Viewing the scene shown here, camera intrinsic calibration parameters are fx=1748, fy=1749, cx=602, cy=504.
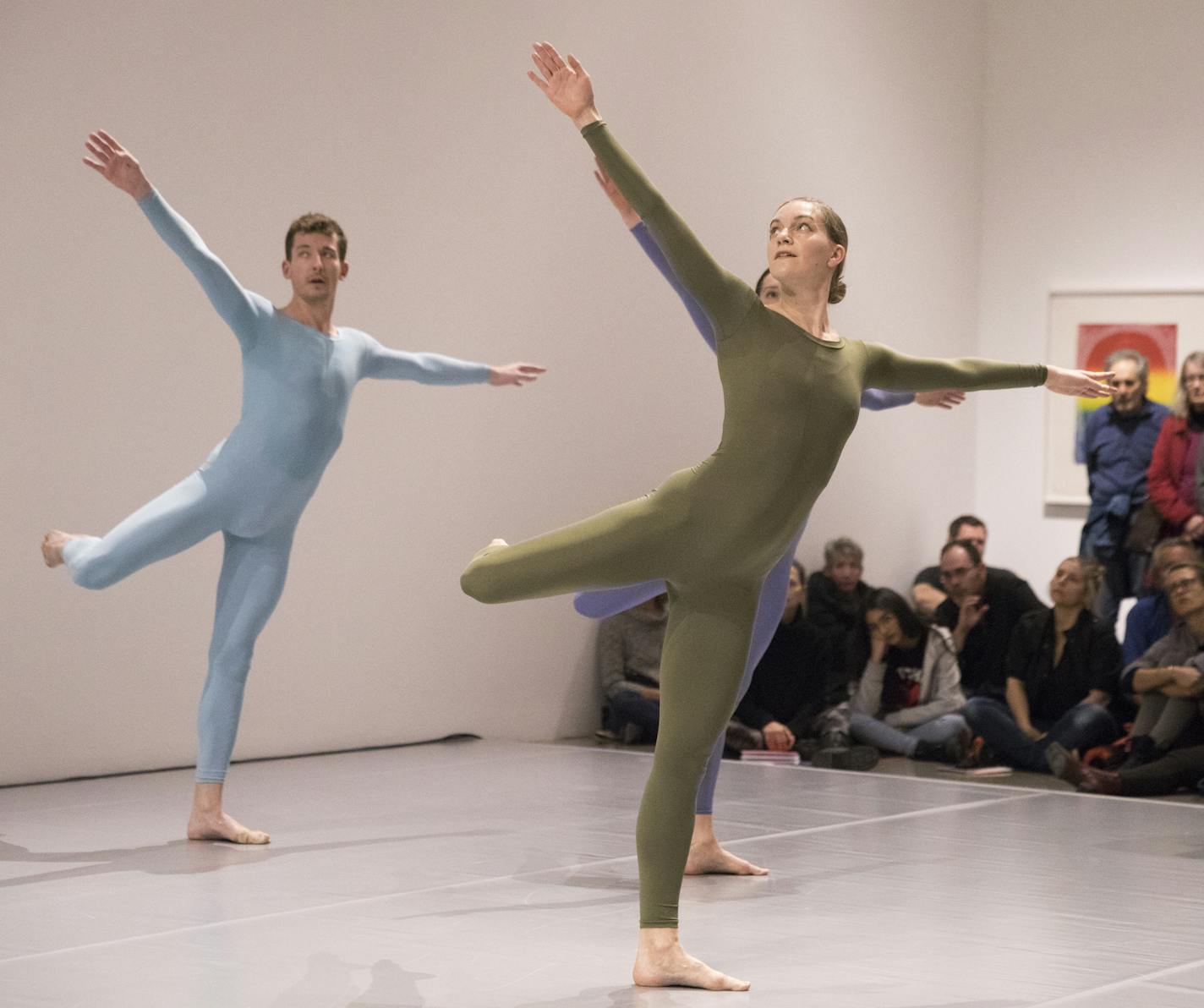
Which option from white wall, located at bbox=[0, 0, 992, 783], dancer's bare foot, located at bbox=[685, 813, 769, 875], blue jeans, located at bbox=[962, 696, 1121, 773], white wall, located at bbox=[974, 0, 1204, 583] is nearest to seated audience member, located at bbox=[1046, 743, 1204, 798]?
blue jeans, located at bbox=[962, 696, 1121, 773]

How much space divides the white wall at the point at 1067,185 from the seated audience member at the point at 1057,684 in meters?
2.95

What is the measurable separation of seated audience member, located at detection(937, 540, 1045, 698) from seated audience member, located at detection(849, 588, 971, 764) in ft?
1.05

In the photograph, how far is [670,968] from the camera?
11.1 feet

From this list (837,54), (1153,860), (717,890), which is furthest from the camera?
(837,54)

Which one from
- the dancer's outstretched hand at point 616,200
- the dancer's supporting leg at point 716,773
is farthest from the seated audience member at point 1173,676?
the dancer's outstretched hand at point 616,200

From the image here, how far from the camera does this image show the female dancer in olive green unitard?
334 cm

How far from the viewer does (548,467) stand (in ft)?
26.0

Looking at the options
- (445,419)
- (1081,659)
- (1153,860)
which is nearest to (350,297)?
(445,419)

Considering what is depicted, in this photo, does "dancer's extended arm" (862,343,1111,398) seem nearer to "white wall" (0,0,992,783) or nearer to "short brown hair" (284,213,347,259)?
"short brown hair" (284,213,347,259)

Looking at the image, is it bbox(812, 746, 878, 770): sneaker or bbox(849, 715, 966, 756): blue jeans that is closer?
bbox(812, 746, 878, 770): sneaker

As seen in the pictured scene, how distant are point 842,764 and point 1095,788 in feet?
3.31

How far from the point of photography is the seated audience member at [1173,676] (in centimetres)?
649

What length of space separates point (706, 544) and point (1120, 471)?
5.97m

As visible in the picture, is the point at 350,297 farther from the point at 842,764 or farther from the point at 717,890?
the point at 717,890
